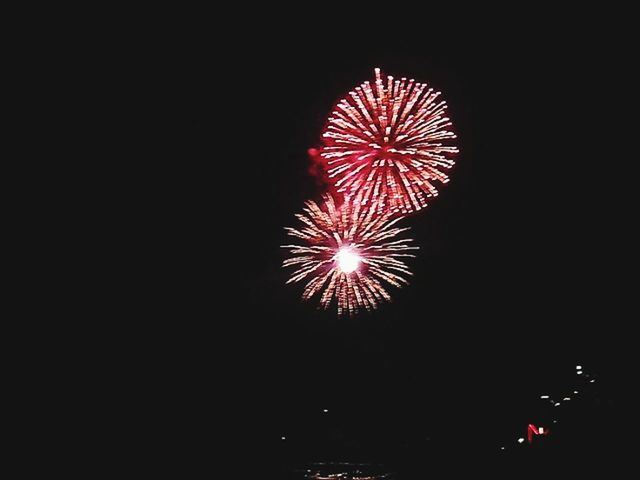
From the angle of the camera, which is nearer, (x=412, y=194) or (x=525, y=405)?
(x=412, y=194)

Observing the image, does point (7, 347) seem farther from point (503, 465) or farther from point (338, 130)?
point (503, 465)

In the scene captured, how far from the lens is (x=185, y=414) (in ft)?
29.3

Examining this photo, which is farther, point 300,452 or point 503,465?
point 300,452

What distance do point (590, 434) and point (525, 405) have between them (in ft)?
18.4

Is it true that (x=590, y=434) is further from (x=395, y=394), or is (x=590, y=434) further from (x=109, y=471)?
(x=395, y=394)

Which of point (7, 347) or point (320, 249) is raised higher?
point (320, 249)

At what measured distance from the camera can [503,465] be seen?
23.1 ft

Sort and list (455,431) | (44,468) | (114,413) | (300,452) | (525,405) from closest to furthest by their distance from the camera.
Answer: (44,468) → (114,413) → (300,452) → (455,431) → (525,405)

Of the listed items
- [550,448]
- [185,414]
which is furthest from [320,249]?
Answer: [550,448]

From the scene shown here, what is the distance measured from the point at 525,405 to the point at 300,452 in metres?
4.57

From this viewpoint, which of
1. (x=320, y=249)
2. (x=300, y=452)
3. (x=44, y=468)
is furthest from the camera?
(x=300, y=452)

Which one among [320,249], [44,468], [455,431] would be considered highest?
[320,249]

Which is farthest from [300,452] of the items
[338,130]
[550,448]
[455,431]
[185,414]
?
[338,130]

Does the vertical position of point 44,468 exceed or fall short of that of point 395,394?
it falls short
